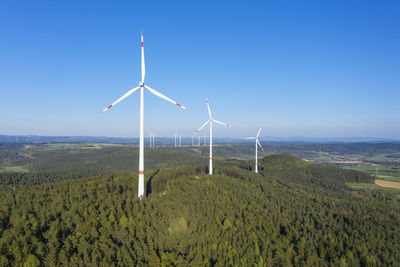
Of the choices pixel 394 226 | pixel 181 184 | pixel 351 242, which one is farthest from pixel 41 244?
pixel 394 226

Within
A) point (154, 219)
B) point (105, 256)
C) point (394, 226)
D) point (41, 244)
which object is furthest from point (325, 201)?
point (41, 244)

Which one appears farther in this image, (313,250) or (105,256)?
(313,250)

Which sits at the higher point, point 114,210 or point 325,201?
point 114,210

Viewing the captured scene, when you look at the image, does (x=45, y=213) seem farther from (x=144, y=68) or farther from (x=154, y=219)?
(x=144, y=68)

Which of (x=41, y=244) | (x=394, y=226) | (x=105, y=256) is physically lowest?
(x=394, y=226)

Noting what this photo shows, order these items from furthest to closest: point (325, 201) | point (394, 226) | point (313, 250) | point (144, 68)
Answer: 1. point (325, 201)
2. point (394, 226)
3. point (313, 250)
4. point (144, 68)

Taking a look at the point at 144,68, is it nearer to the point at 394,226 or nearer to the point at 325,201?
the point at 394,226

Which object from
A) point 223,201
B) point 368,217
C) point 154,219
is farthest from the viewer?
point 368,217
